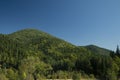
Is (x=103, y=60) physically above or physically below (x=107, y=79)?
above

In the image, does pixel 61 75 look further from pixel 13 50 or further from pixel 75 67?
pixel 13 50

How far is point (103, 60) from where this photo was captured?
5285 inches

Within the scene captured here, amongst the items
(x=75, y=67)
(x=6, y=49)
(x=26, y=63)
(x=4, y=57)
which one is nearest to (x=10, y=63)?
(x=4, y=57)

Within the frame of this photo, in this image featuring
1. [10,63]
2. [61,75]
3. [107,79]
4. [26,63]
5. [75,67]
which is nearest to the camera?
[26,63]

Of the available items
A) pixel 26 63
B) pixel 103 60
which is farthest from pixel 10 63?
pixel 26 63

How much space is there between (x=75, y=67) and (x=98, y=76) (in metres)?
23.7

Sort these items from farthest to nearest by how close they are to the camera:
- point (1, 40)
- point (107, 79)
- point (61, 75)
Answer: point (1, 40) → point (107, 79) → point (61, 75)

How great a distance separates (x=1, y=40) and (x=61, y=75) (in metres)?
74.6

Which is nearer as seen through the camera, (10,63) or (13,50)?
(10,63)

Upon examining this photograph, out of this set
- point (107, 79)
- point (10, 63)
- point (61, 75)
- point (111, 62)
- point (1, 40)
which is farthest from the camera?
point (1, 40)

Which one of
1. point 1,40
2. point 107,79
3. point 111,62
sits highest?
point 1,40

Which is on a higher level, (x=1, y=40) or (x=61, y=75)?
(x=1, y=40)

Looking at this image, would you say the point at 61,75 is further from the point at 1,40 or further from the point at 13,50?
the point at 1,40

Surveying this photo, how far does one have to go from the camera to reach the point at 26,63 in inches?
2653
